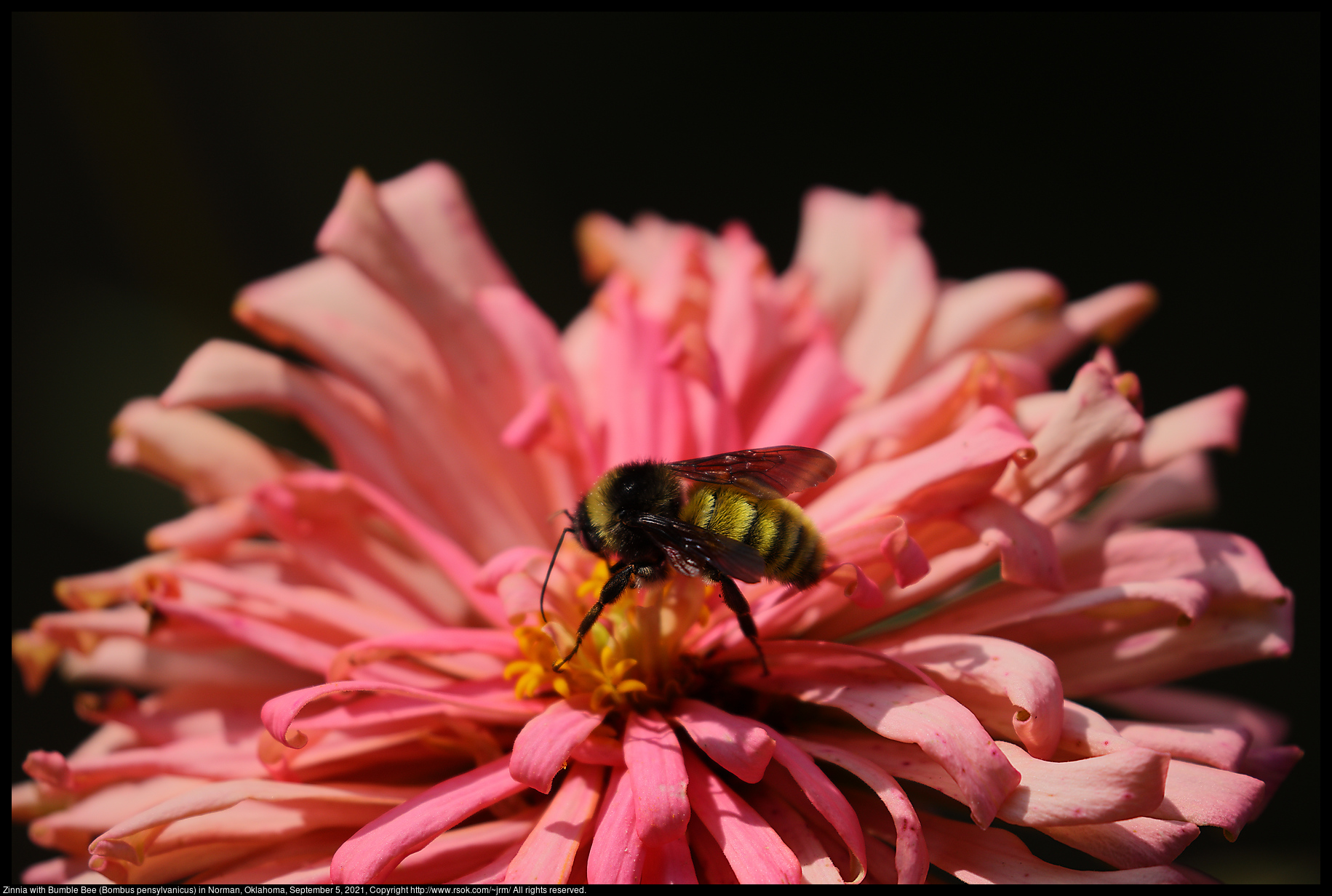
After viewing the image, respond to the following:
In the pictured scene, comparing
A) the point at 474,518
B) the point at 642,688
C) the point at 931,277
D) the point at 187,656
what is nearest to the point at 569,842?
the point at 642,688

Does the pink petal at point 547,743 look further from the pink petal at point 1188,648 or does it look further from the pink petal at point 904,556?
the pink petal at point 1188,648

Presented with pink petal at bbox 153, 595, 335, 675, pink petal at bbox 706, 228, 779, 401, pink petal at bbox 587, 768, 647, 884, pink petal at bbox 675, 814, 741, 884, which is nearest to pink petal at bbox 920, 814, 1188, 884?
pink petal at bbox 675, 814, 741, 884

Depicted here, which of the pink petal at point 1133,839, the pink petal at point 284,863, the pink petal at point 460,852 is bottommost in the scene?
the pink petal at point 1133,839

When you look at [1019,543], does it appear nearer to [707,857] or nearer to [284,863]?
[707,857]

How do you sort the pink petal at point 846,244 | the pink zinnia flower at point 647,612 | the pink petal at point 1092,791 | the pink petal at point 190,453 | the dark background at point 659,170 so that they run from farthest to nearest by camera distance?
1. the dark background at point 659,170
2. the pink petal at point 846,244
3. the pink petal at point 190,453
4. the pink zinnia flower at point 647,612
5. the pink petal at point 1092,791

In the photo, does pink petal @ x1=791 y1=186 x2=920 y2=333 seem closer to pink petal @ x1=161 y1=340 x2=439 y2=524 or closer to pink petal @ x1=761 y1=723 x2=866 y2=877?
pink petal @ x1=161 y1=340 x2=439 y2=524

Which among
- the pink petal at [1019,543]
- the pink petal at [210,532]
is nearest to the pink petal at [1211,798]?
the pink petal at [1019,543]

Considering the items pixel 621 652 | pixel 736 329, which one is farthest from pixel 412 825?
pixel 736 329
